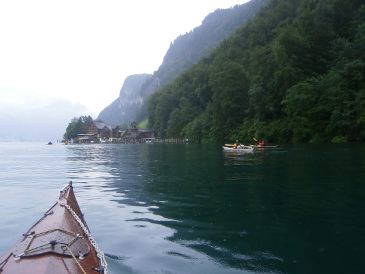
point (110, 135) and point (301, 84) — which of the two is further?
point (110, 135)

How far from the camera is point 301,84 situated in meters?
48.6

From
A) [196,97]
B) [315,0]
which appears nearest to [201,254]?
[315,0]

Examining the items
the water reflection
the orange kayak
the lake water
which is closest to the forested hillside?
the lake water

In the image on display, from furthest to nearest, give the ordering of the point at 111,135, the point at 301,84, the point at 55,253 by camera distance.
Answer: the point at 111,135
the point at 301,84
the point at 55,253

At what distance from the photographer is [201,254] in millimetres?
5461

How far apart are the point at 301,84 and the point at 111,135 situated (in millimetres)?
120349

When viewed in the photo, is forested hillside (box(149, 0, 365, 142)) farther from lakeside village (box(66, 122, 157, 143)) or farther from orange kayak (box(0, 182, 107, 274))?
lakeside village (box(66, 122, 157, 143))

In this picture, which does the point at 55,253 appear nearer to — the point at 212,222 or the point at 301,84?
the point at 212,222

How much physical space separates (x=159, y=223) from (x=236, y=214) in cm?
227

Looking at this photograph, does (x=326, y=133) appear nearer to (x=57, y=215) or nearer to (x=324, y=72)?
(x=324, y=72)

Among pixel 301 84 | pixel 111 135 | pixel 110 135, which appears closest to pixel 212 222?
pixel 301 84

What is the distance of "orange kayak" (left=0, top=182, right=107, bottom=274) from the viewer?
3.52 m

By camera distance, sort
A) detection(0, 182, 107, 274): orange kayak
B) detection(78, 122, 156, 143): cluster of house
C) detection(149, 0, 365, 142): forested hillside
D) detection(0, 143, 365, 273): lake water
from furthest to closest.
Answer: detection(78, 122, 156, 143): cluster of house
detection(149, 0, 365, 142): forested hillside
detection(0, 143, 365, 273): lake water
detection(0, 182, 107, 274): orange kayak

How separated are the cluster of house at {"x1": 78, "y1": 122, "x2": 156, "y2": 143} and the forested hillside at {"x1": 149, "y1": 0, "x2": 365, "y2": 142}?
5885 cm
